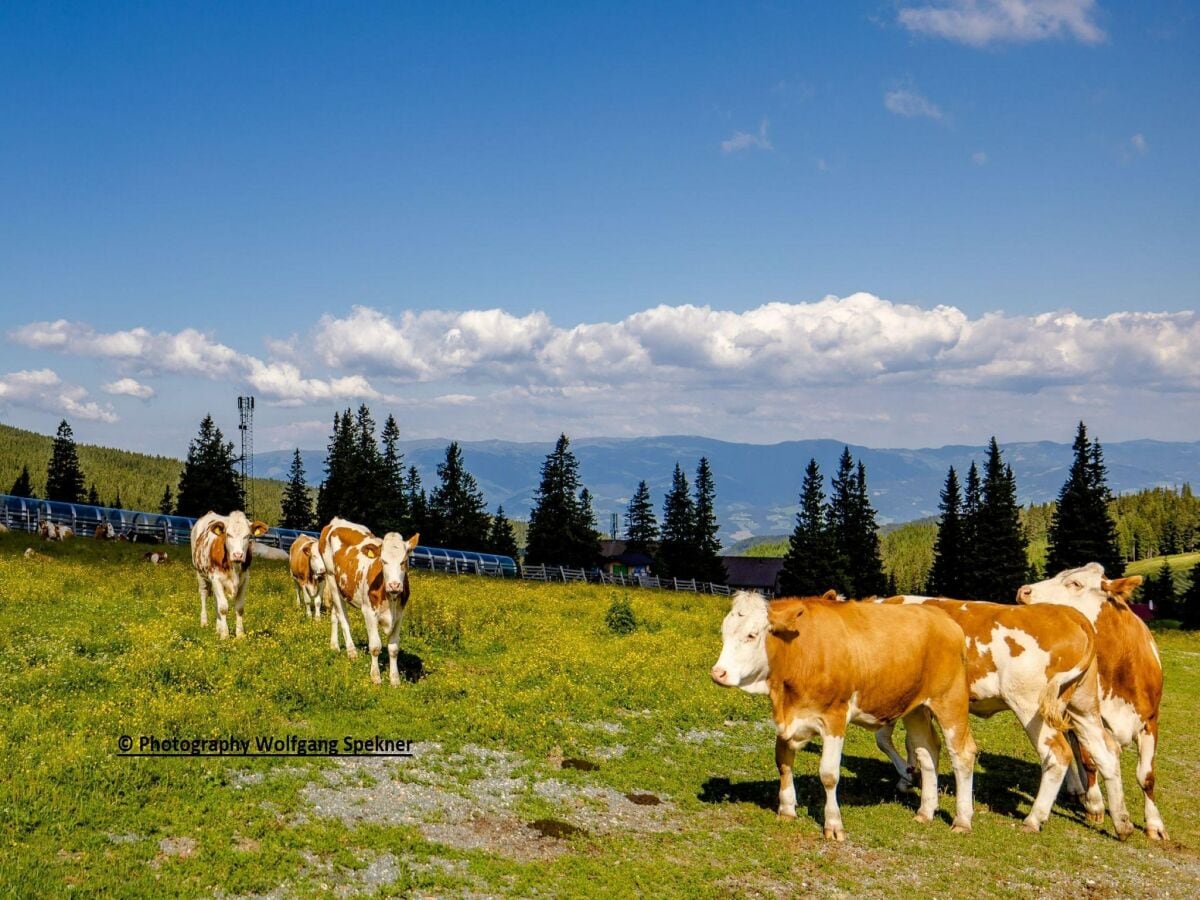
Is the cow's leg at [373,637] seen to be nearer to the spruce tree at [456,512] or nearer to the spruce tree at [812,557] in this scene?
the spruce tree at [812,557]

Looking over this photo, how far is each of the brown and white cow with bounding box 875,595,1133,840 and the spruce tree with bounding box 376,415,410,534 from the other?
3056 inches

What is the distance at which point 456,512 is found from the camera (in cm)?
9619

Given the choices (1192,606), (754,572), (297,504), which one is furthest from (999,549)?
(297,504)

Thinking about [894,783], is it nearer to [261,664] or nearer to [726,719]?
[726,719]

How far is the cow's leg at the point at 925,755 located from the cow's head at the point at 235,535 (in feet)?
46.9

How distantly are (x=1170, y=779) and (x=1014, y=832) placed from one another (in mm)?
6743

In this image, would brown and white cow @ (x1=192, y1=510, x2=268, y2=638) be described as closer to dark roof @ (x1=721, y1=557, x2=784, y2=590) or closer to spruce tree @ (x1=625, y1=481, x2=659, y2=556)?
spruce tree @ (x1=625, y1=481, x2=659, y2=556)

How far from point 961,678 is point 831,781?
2.89 meters

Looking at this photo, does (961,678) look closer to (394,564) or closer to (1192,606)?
(394,564)

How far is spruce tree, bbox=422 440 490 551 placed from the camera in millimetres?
94938

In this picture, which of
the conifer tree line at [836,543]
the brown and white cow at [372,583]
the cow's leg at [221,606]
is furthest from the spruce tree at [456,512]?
the brown and white cow at [372,583]

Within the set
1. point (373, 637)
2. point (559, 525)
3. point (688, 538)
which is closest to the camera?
point (373, 637)

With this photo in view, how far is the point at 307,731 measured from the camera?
13.9 meters

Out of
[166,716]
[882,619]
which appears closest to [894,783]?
[882,619]
